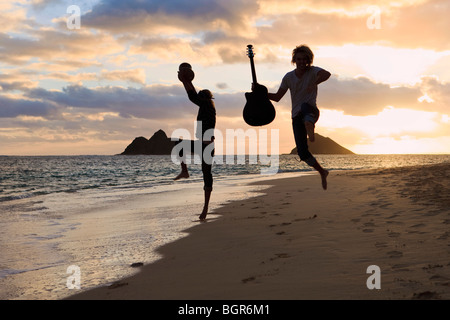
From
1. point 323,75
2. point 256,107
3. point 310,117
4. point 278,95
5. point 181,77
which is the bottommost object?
point 310,117

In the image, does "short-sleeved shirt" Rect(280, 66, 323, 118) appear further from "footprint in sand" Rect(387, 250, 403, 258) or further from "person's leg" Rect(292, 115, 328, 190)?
"footprint in sand" Rect(387, 250, 403, 258)

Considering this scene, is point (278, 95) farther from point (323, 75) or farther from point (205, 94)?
point (205, 94)

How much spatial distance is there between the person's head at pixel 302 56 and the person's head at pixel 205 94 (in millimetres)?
2244

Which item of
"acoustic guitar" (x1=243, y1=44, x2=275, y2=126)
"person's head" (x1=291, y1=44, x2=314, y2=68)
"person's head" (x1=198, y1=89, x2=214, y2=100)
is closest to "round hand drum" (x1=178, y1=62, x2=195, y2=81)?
"person's head" (x1=198, y1=89, x2=214, y2=100)

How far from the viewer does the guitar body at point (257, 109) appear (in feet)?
18.0

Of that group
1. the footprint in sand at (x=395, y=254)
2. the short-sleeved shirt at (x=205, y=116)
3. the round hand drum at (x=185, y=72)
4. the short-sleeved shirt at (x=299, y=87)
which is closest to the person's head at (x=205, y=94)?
the short-sleeved shirt at (x=205, y=116)

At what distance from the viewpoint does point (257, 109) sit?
5.55 m

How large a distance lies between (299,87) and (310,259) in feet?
8.68

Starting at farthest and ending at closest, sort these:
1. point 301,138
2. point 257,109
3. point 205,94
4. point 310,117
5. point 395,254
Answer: point 205,94
point 301,138
point 310,117
point 257,109
point 395,254

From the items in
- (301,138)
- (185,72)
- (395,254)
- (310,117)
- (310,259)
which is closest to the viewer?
(395,254)

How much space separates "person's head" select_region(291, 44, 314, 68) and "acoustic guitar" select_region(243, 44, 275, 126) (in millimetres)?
832

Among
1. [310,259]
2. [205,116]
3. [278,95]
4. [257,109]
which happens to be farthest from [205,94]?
[310,259]
